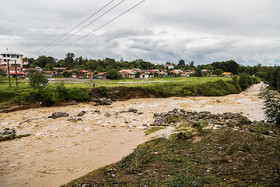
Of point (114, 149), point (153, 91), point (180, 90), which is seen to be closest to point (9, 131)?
point (114, 149)

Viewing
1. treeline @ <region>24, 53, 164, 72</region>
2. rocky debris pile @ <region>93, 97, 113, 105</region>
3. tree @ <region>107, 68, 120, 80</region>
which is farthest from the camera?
treeline @ <region>24, 53, 164, 72</region>

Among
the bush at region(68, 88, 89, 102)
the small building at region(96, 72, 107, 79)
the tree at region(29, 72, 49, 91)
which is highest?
the small building at region(96, 72, 107, 79)

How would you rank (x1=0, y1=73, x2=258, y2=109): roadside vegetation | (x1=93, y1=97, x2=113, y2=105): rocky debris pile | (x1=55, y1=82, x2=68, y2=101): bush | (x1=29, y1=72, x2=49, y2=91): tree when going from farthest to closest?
(x1=93, y1=97, x2=113, y2=105): rocky debris pile
(x1=55, y1=82, x2=68, y2=101): bush
(x1=0, y1=73, x2=258, y2=109): roadside vegetation
(x1=29, y1=72, x2=49, y2=91): tree

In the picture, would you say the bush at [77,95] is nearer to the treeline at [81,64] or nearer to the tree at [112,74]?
the tree at [112,74]

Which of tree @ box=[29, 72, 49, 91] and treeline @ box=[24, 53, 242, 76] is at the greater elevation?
treeline @ box=[24, 53, 242, 76]

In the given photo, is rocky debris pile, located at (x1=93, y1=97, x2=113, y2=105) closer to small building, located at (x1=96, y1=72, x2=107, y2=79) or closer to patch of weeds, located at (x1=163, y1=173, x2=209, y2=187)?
patch of weeds, located at (x1=163, y1=173, x2=209, y2=187)

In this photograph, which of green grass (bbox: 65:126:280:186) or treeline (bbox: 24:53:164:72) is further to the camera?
treeline (bbox: 24:53:164:72)

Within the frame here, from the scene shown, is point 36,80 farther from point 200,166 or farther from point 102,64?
point 102,64

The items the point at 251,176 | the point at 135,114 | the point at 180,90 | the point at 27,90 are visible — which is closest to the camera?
the point at 251,176

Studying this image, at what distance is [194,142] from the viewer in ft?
32.4

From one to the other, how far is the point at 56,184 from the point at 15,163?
411cm

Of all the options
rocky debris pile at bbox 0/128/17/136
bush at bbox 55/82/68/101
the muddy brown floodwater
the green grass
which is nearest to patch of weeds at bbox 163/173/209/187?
the green grass

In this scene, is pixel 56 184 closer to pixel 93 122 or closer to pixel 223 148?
pixel 223 148

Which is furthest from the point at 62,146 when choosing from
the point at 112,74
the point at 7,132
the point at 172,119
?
the point at 112,74
